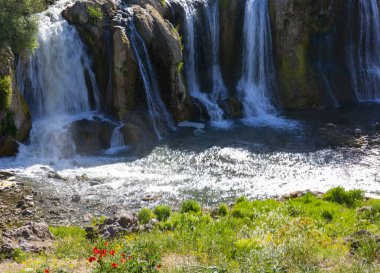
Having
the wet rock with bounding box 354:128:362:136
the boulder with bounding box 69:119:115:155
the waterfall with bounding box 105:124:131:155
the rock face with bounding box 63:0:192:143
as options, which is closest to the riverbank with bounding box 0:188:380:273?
the waterfall with bounding box 105:124:131:155

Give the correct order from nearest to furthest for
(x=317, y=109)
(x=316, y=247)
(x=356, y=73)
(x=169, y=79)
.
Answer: (x=316, y=247), (x=169, y=79), (x=317, y=109), (x=356, y=73)

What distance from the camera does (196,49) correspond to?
33000 mm

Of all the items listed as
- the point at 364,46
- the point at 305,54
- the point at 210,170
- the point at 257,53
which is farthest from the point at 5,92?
the point at 364,46

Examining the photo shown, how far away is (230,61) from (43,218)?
798 inches

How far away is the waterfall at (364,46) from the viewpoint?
3550cm

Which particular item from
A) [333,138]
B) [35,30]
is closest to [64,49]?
[35,30]

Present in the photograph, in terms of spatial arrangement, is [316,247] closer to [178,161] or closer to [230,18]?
[178,161]

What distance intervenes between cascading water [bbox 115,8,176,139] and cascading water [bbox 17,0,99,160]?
2.64 metres

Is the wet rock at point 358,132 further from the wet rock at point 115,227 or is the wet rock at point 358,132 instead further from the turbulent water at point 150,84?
the wet rock at point 115,227

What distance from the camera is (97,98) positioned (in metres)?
27.3

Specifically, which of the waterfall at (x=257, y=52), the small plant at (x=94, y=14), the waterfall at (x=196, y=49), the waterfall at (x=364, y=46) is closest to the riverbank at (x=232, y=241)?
the small plant at (x=94, y=14)

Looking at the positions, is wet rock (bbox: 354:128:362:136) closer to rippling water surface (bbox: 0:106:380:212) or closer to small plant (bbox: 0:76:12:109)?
rippling water surface (bbox: 0:106:380:212)

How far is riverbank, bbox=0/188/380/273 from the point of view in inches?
370

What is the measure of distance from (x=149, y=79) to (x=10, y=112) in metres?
8.00
